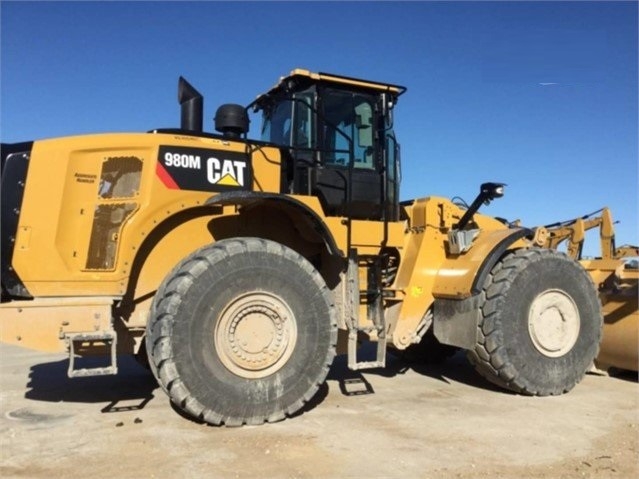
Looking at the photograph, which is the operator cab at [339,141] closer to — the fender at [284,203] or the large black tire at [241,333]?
the fender at [284,203]

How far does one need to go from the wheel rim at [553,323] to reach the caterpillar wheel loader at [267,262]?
0.02 meters

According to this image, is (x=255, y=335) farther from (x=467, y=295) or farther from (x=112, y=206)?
(x=467, y=295)

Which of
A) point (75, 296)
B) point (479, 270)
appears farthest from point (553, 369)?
point (75, 296)

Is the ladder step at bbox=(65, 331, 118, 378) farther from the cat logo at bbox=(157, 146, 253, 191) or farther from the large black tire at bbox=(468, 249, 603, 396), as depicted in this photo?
the large black tire at bbox=(468, 249, 603, 396)

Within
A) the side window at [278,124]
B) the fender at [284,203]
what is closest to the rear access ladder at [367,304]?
the fender at [284,203]

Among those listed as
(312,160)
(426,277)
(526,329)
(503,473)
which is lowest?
(503,473)

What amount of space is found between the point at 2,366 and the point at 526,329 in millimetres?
6128

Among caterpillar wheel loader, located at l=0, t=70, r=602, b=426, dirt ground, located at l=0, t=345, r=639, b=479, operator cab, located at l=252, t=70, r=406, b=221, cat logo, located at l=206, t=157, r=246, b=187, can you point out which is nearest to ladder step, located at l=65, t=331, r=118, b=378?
caterpillar wheel loader, located at l=0, t=70, r=602, b=426

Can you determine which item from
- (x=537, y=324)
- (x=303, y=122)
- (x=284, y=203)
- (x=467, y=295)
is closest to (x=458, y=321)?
(x=467, y=295)

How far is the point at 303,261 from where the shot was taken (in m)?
4.98

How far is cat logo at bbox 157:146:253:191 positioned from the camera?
4.94 m

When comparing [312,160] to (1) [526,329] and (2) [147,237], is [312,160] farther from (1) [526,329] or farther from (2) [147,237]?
(1) [526,329]

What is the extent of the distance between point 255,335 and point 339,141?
224 cm

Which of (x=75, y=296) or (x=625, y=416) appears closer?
(x=75, y=296)
